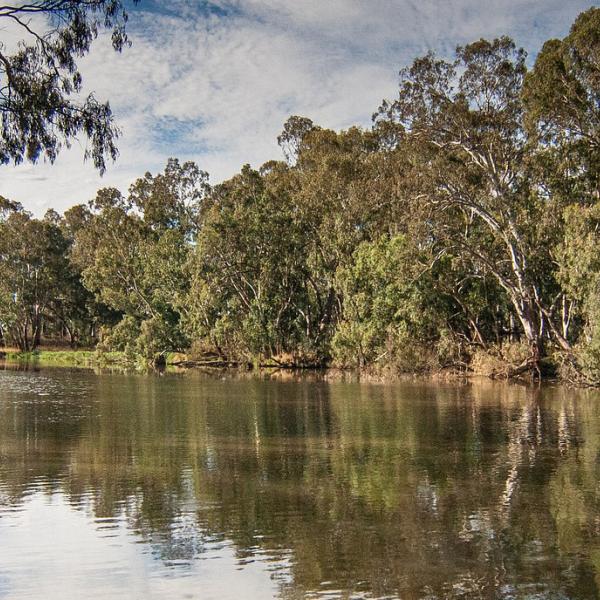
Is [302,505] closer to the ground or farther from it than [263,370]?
closer to the ground

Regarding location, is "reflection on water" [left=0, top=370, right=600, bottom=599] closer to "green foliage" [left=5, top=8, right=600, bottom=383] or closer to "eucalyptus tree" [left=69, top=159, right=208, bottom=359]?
"green foliage" [left=5, top=8, right=600, bottom=383]

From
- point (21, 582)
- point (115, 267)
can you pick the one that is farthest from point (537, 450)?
point (115, 267)

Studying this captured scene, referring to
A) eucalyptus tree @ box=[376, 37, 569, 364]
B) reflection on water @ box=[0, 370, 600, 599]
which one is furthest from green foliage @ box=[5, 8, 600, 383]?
reflection on water @ box=[0, 370, 600, 599]

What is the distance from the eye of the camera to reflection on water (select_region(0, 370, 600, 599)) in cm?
691

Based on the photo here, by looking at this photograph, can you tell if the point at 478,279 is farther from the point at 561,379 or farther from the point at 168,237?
the point at 168,237

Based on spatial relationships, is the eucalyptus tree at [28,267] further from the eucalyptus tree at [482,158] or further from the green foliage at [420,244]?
the eucalyptus tree at [482,158]

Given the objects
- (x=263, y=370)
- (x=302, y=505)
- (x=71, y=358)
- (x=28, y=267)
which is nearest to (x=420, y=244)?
(x=263, y=370)

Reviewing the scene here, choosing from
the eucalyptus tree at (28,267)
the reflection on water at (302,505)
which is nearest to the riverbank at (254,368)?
the eucalyptus tree at (28,267)

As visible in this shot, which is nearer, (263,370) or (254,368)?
(263,370)

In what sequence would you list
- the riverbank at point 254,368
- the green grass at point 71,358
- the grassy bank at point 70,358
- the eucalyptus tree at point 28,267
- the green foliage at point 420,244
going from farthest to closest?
1. the eucalyptus tree at point 28,267
2. the green grass at point 71,358
3. the grassy bank at point 70,358
4. the riverbank at point 254,368
5. the green foliage at point 420,244

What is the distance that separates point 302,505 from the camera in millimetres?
9789

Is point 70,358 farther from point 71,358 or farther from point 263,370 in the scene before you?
point 263,370

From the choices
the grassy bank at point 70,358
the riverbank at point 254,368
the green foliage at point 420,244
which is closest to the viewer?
the green foliage at point 420,244

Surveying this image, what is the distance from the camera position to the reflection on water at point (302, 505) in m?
6.91
